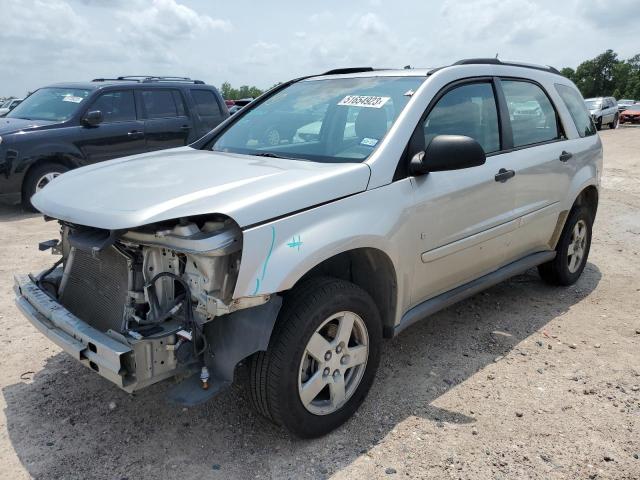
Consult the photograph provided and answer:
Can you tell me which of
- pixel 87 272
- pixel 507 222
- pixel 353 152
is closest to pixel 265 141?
pixel 353 152

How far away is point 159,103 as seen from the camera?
363 inches

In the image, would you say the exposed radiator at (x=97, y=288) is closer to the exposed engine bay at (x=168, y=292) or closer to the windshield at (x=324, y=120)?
the exposed engine bay at (x=168, y=292)

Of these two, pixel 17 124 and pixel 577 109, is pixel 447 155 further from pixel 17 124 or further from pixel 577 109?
pixel 17 124

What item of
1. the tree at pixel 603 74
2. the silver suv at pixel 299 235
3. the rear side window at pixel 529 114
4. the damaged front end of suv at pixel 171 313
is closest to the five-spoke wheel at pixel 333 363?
the silver suv at pixel 299 235

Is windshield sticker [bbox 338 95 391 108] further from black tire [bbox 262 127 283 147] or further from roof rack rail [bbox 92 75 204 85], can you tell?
roof rack rail [bbox 92 75 204 85]

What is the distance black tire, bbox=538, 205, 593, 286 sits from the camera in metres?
4.80

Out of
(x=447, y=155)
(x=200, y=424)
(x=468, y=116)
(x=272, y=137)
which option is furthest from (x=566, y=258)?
(x=200, y=424)

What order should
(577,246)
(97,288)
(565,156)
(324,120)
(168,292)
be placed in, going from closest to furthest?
(168,292), (97,288), (324,120), (565,156), (577,246)

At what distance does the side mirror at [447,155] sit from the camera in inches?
117

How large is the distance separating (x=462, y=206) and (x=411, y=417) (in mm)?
1301

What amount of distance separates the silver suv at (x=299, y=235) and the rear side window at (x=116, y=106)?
5.32m

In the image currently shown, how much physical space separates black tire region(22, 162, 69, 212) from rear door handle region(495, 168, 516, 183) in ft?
21.6

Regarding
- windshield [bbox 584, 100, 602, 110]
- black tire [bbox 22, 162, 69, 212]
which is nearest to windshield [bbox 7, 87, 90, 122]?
black tire [bbox 22, 162, 69, 212]

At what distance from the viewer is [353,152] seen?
3.12 m
